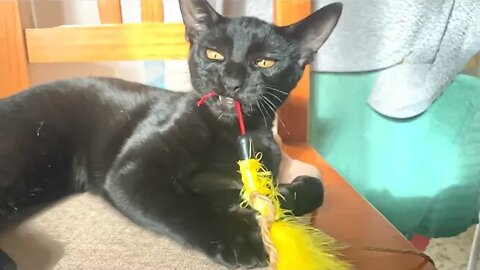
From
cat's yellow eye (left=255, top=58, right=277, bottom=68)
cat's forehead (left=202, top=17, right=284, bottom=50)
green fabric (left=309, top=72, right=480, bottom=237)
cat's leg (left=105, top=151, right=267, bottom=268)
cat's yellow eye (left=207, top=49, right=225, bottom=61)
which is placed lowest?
green fabric (left=309, top=72, right=480, bottom=237)

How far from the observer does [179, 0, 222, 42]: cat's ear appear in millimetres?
710

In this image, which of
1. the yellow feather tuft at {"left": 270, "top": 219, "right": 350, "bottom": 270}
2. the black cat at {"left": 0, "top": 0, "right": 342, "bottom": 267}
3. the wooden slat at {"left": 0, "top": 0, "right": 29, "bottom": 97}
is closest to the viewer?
the yellow feather tuft at {"left": 270, "top": 219, "right": 350, "bottom": 270}

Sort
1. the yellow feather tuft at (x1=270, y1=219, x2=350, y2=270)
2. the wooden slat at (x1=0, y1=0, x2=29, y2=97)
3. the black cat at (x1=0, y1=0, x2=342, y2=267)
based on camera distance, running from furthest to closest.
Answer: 1. the wooden slat at (x1=0, y1=0, x2=29, y2=97)
2. the black cat at (x1=0, y1=0, x2=342, y2=267)
3. the yellow feather tuft at (x1=270, y1=219, x2=350, y2=270)

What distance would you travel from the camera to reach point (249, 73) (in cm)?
64

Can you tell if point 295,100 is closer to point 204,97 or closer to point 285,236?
point 204,97

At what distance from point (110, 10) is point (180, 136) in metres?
0.46

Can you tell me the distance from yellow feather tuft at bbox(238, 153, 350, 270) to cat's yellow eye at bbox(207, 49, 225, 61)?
185mm

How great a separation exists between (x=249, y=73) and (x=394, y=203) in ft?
2.07

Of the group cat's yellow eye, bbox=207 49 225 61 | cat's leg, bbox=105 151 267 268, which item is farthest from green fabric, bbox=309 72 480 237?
cat's leg, bbox=105 151 267 268

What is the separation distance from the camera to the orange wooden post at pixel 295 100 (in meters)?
0.95

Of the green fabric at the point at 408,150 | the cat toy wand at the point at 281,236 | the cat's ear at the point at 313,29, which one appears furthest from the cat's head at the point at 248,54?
the green fabric at the point at 408,150

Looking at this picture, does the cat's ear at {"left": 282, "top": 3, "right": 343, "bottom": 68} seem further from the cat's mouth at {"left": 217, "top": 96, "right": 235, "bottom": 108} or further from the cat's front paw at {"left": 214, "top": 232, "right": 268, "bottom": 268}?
the cat's front paw at {"left": 214, "top": 232, "right": 268, "bottom": 268}

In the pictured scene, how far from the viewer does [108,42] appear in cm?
96

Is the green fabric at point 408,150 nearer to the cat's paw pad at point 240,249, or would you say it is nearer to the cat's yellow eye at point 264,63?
the cat's yellow eye at point 264,63
